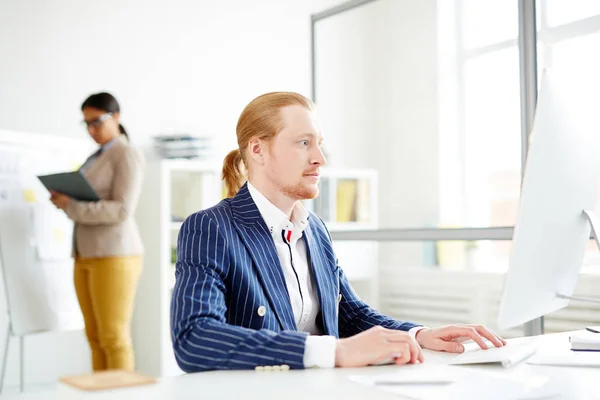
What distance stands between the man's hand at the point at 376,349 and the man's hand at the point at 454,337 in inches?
7.0

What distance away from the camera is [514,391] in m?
0.95

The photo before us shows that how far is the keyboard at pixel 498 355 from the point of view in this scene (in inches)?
45.5

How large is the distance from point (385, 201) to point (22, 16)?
2175 mm

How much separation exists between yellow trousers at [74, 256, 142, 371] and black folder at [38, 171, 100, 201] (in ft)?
0.92

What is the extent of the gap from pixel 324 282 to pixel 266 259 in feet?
0.57

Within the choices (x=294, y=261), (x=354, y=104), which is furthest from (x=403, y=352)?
(x=354, y=104)

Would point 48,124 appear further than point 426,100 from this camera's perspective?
Yes

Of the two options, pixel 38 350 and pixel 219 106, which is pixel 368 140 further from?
pixel 38 350

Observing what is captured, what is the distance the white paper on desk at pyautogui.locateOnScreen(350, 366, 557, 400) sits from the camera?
36.2 inches

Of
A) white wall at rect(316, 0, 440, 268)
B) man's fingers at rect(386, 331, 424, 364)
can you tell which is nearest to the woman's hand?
white wall at rect(316, 0, 440, 268)

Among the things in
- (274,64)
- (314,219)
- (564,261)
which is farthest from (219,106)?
(564,261)

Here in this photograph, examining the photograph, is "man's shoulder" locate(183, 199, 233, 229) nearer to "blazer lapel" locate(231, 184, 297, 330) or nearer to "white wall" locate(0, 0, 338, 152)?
"blazer lapel" locate(231, 184, 297, 330)

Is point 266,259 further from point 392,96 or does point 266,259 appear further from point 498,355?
point 392,96

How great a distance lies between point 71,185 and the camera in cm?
304
